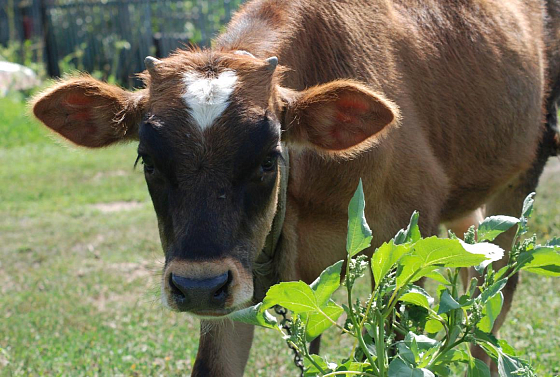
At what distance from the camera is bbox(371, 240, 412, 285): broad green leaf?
2447 millimetres

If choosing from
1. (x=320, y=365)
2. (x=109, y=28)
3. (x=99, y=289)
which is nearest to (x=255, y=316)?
(x=320, y=365)

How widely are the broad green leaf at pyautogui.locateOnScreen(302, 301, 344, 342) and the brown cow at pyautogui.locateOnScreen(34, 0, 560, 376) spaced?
419 mm

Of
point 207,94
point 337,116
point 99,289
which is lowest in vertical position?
point 99,289

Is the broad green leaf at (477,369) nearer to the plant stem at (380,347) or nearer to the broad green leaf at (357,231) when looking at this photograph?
the plant stem at (380,347)

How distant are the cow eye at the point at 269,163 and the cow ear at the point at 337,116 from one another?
29cm

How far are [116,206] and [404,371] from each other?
767 cm

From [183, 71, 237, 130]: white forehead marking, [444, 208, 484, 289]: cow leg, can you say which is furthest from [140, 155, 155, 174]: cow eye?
→ [444, 208, 484, 289]: cow leg

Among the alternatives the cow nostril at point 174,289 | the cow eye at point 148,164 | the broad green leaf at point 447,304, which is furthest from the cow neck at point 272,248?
the broad green leaf at point 447,304

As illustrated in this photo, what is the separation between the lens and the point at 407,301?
275 centimetres

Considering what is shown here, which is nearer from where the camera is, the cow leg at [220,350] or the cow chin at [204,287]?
the cow chin at [204,287]

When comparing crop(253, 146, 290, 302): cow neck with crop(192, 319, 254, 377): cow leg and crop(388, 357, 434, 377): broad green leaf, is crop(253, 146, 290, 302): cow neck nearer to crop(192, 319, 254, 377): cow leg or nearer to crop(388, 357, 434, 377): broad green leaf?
crop(192, 319, 254, 377): cow leg

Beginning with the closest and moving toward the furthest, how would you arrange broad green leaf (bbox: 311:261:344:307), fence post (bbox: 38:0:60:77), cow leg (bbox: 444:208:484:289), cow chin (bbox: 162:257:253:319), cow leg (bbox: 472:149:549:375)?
broad green leaf (bbox: 311:261:344:307), cow chin (bbox: 162:257:253:319), cow leg (bbox: 472:149:549:375), cow leg (bbox: 444:208:484:289), fence post (bbox: 38:0:60:77)

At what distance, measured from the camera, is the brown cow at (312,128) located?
3.04 metres

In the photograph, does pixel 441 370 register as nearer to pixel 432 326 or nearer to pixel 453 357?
pixel 453 357
